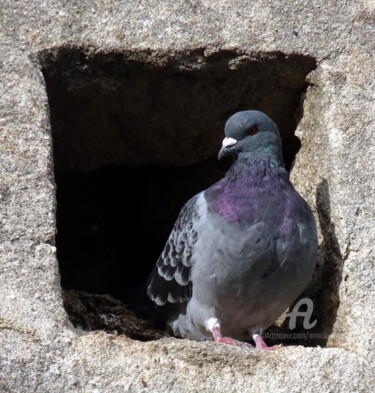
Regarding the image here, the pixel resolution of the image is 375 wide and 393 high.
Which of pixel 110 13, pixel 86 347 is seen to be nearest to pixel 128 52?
pixel 110 13

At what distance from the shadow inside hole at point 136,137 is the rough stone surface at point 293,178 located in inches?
4.9

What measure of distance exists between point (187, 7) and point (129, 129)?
100cm

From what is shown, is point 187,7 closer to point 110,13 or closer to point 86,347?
point 110,13

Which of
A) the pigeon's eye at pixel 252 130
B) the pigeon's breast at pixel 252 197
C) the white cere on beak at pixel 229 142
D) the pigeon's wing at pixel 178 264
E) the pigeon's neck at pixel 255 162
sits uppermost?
the pigeon's eye at pixel 252 130

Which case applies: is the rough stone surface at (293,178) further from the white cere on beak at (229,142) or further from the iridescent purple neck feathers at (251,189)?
the white cere on beak at (229,142)

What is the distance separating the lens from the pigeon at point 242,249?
17.4 feet

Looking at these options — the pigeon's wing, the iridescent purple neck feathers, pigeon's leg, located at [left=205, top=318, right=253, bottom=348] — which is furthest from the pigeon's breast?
pigeon's leg, located at [left=205, top=318, right=253, bottom=348]

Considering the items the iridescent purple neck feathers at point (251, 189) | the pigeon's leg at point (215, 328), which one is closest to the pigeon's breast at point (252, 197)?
the iridescent purple neck feathers at point (251, 189)

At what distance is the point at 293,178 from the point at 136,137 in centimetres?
102

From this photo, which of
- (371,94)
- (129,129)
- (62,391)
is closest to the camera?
(62,391)

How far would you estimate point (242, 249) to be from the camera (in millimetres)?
5285

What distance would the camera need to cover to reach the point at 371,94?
562 cm

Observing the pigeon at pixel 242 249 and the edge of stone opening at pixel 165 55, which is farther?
the edge of stone opening at pixel 165 55

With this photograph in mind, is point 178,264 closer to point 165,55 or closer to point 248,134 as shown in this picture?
point 248,134
